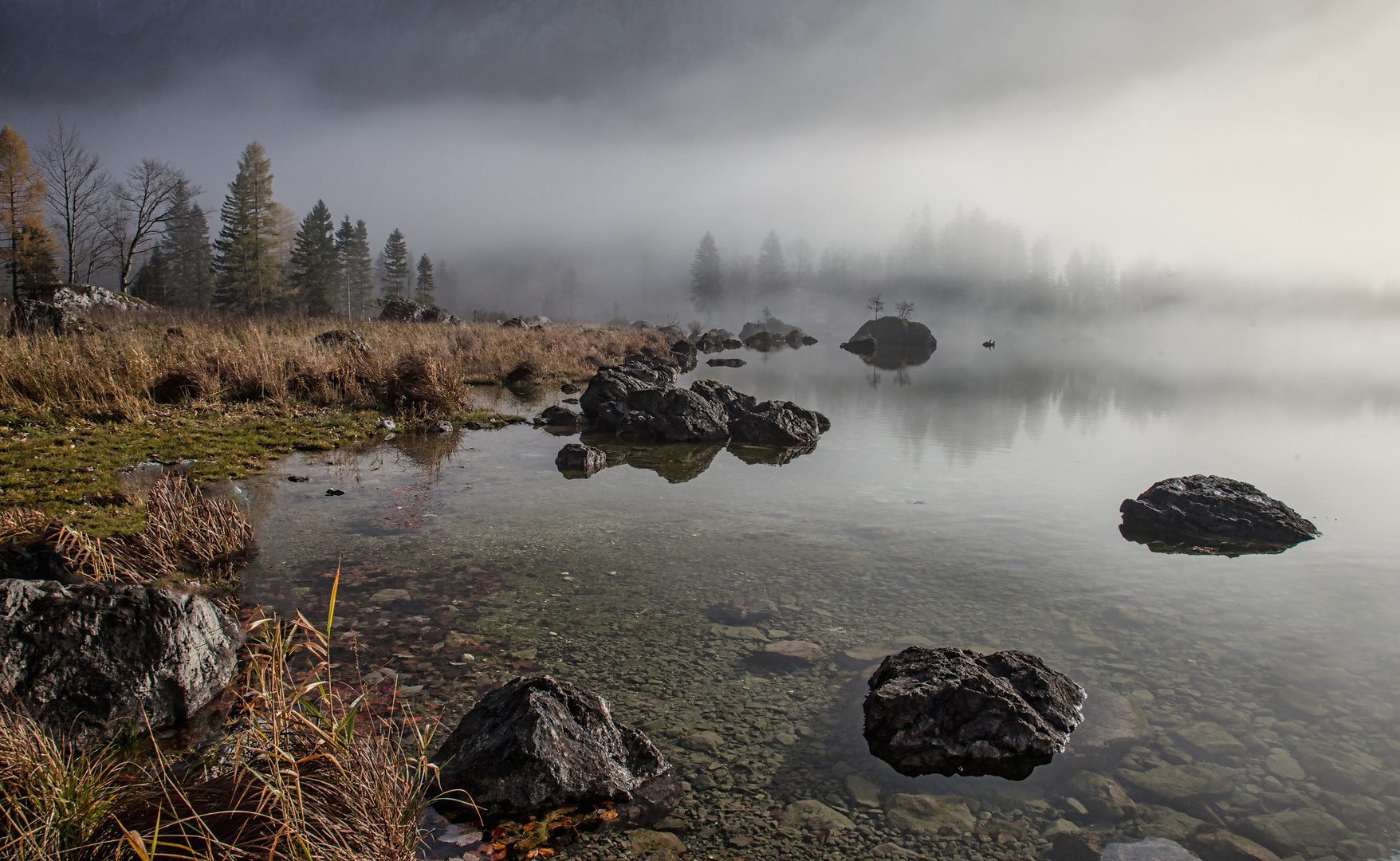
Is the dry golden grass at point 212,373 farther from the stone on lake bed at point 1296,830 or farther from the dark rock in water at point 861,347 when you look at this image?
the dark rock in water at point 861,347

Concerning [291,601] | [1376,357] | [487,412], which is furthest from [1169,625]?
[1376,357]

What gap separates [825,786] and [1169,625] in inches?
141

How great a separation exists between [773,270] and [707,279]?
716 inches

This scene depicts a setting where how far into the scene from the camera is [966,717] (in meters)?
3.89

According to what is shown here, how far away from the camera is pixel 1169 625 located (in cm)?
552

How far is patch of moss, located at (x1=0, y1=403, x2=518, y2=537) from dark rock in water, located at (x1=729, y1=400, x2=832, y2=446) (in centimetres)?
498

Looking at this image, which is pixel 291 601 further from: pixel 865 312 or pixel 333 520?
pixel 865 312

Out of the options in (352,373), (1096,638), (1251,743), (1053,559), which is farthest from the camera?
(352,373)

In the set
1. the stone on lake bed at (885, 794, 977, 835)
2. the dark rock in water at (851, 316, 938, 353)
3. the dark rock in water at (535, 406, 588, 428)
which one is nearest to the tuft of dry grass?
the stone on lake bed at (885, 794, 977, 835)

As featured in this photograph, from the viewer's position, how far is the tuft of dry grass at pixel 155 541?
15.1ft

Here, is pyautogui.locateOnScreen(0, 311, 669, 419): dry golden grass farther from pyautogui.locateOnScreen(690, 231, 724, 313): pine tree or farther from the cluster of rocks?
pyautogui.locateOnScreen(690, 231, 724, 313): pine tree

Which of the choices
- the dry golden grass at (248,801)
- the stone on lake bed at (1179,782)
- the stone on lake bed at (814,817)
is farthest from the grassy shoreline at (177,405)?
the stone on lake bed at (1179,782)

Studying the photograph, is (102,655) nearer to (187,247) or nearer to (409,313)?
(409,313)

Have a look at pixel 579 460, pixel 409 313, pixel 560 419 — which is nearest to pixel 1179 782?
pixel 579 460
